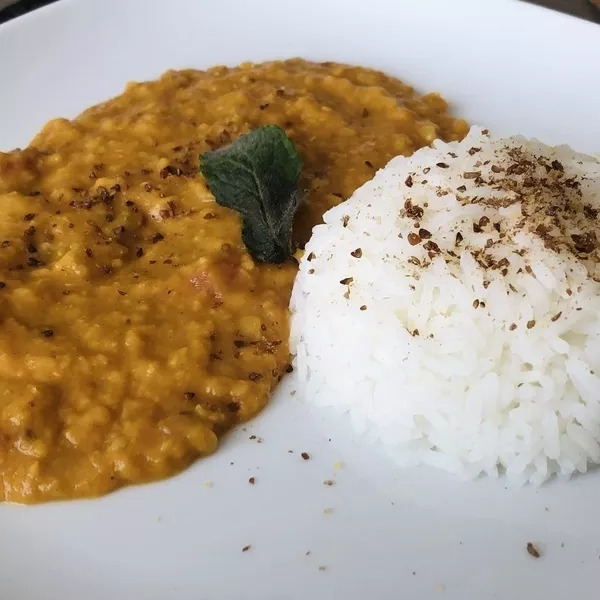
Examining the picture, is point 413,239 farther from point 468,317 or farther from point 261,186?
point 261,186

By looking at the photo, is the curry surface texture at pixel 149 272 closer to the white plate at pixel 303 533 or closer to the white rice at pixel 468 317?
the white plate at pixel 303 533

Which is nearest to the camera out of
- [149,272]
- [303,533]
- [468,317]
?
[303,533]

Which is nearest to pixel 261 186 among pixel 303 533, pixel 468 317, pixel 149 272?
pixel 149 272

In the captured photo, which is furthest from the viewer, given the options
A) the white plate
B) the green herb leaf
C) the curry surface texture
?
the green herb leaf

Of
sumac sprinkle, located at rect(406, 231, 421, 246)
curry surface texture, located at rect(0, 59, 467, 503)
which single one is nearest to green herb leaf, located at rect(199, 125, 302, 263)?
curry surface texture, located at rect(0, 59, 467, 503)

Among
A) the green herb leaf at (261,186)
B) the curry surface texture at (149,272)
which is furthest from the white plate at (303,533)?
the green herb leaf at (261,186)

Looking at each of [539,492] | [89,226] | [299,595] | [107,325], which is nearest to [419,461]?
[539,492]

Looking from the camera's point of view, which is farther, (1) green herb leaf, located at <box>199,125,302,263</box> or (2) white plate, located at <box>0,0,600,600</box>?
(1) green herb leaf, located at <box>199,125,302,263</box>

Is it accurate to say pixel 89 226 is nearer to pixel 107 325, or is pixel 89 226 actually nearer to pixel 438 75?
pixel 107 325

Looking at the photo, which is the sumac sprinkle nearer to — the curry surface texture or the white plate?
the curry surface texture
